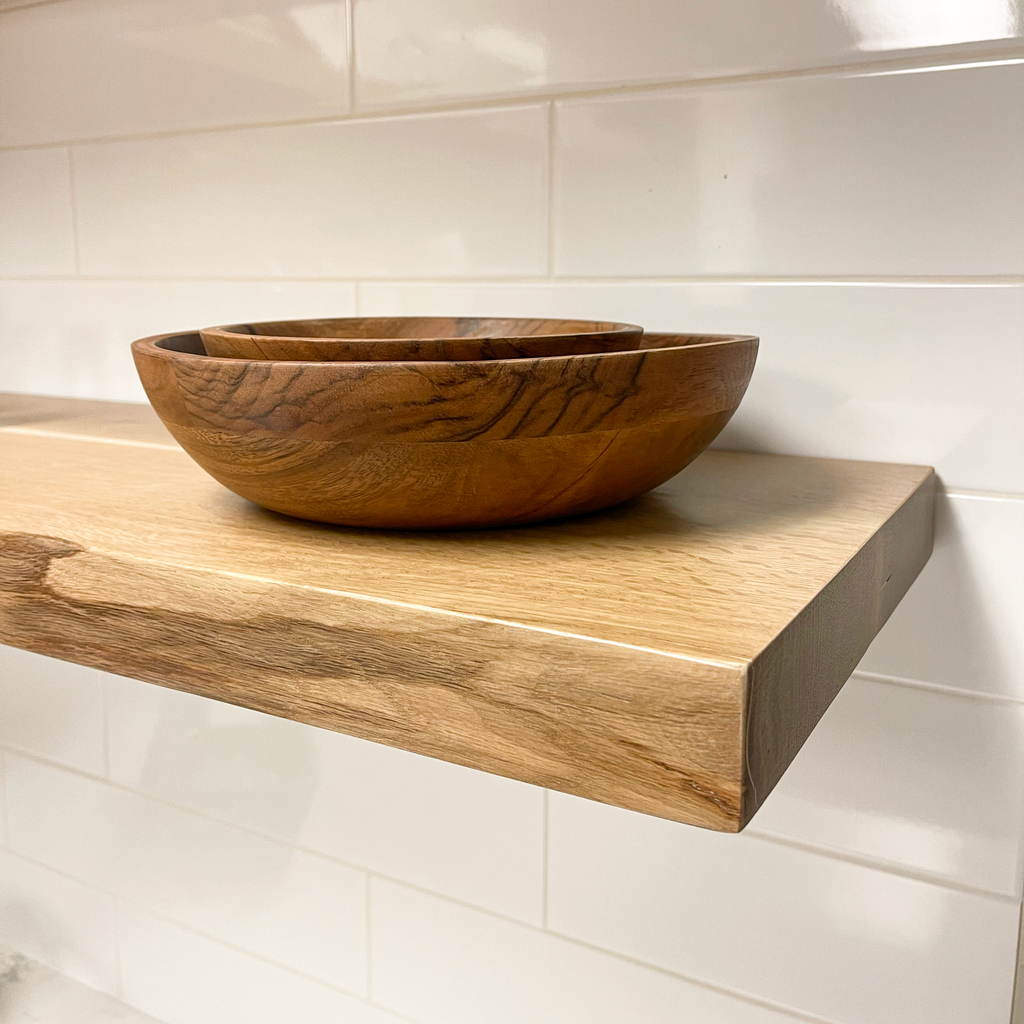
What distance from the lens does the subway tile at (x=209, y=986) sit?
1.08m

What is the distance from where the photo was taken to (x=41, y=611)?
48cm

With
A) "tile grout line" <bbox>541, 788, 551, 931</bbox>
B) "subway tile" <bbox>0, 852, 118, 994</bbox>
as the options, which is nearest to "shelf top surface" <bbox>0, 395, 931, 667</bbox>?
"tile grout line" <bbox>541, 788, 551, 931</bbox>

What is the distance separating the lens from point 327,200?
2.93 feet

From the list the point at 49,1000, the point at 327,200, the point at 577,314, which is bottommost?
the point at 49,1000

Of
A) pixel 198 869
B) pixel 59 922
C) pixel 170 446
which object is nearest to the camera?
pixel 170 446

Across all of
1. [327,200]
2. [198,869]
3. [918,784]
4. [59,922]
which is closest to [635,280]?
[327,200]

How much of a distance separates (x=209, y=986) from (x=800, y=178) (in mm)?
1073

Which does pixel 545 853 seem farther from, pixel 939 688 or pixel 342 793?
pixel 939 688

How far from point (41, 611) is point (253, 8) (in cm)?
65

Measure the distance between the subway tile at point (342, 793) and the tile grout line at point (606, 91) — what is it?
1.86 feet

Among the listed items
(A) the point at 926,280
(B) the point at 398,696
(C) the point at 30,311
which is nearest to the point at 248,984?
(C) the point at 30,311

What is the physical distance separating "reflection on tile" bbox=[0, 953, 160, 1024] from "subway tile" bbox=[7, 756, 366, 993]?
14 centimetres

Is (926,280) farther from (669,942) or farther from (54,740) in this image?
(54,740)

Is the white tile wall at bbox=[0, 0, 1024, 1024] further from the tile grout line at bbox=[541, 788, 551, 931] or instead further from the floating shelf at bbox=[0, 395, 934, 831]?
the floating shelf at bbox=[0, 395, 934, 831]
